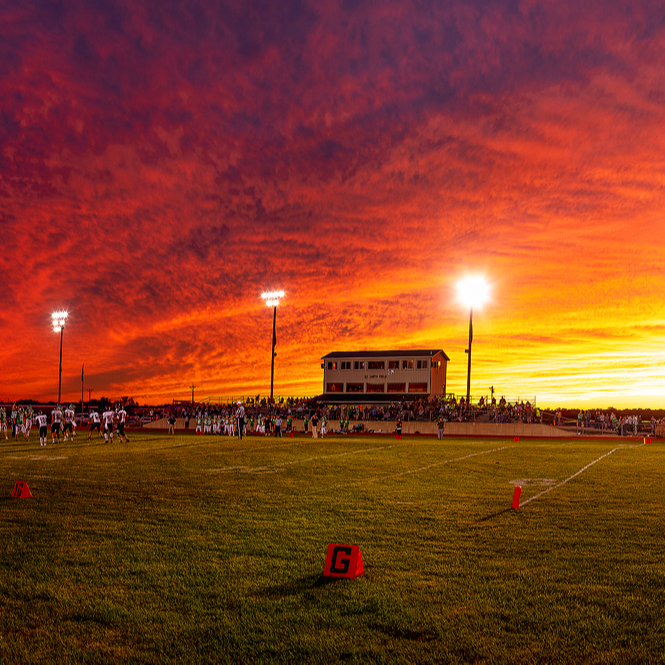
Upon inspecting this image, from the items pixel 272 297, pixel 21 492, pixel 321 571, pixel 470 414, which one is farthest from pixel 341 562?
pixel 272 297

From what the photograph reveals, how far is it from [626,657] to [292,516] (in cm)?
619

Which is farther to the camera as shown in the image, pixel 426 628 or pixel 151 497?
pixel 151 497

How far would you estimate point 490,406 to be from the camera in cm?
4928

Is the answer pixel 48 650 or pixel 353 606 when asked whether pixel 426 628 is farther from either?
pixel 48 650

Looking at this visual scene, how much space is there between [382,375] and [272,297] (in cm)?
2091

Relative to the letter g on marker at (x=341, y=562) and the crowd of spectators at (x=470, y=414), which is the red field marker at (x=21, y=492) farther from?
the crowd of spectators at (x=470, y=414)

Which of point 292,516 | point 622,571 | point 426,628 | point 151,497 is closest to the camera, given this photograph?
point 426,628

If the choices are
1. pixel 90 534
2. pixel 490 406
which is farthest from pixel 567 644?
pixel 490 406

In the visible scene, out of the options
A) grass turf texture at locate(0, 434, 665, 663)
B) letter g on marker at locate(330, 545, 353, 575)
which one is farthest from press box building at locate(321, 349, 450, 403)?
letter g on marker at locate(330, 545, 353, 575)

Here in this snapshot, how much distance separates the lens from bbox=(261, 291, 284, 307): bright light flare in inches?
2180

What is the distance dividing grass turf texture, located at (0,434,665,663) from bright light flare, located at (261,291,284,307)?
41.7 m

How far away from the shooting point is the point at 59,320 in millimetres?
60656

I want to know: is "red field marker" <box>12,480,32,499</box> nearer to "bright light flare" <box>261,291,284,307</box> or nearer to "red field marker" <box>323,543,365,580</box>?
"red field marker" <box>323,543,365,580</box>

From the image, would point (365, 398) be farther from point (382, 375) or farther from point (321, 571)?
point (321, 571)
